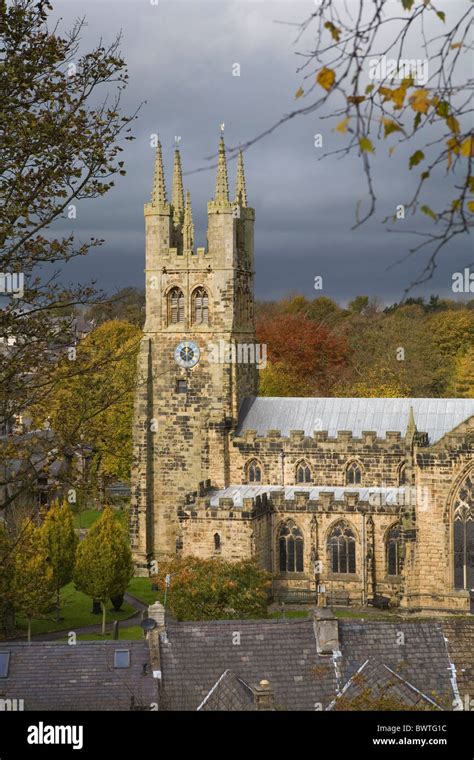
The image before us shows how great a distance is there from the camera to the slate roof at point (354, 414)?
42656 mm

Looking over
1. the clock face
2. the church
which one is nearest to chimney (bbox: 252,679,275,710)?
the church

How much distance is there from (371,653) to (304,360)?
49981 mm

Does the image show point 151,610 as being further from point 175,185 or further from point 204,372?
point 175,185

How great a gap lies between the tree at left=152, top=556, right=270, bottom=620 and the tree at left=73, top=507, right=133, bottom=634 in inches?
152

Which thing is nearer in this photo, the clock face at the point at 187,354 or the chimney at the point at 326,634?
the chimney at the point at 326,634

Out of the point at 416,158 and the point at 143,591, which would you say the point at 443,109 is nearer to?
the point at 416,158

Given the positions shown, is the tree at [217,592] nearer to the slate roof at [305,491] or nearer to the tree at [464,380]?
the slate roof at [305,491]

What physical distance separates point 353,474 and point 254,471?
4046 millimetres

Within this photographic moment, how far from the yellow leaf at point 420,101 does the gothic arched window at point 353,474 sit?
35779mm

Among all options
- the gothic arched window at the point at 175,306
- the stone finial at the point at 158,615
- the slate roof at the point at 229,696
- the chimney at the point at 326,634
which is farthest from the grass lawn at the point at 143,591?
the slate roof at the point at 229,696

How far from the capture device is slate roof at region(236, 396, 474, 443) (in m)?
42.7

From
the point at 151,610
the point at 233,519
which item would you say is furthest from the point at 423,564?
the point at 151,610
